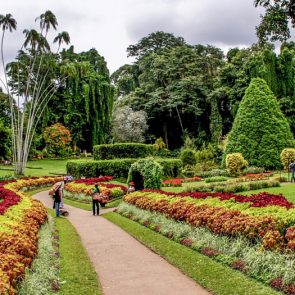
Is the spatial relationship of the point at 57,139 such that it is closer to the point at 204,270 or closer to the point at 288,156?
the point at 288,156

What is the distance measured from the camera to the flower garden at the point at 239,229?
7.51 metres

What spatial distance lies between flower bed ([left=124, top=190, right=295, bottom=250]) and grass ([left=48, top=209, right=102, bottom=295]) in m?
3.12

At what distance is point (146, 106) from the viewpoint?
53.6 m

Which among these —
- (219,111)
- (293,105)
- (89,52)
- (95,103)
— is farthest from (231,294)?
(89,52)

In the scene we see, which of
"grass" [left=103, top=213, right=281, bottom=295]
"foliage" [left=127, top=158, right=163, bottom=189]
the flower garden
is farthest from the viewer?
"foliage" [left=127, top=158, right=163, bottom=189]

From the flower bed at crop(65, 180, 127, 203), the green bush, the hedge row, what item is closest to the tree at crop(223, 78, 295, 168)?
the hedge row

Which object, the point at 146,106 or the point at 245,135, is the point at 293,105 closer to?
the point at 245,135

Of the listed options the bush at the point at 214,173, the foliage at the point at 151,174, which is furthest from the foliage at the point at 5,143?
the foliage at the point at 151,174

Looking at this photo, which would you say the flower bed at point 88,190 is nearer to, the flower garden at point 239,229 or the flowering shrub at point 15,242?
the flower garden at point 239,229

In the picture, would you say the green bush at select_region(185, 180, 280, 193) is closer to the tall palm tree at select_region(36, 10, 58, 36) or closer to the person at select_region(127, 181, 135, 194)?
the person at select_region(127, 181, 135, 194)

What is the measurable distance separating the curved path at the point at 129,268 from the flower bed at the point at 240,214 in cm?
159

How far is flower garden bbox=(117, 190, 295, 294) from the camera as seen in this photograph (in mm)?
7508

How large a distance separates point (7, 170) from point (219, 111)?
2602 cm

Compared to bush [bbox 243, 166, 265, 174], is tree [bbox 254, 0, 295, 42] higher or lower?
higher
